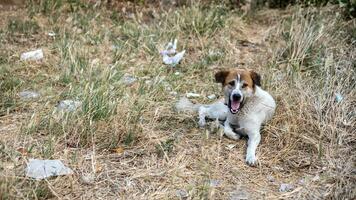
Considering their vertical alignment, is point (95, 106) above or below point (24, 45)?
above

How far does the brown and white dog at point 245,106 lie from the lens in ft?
15.3

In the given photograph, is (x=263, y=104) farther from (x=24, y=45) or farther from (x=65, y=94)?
(x=24, y=45)

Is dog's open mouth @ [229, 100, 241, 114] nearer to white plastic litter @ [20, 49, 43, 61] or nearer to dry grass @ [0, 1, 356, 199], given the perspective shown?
dry grass @ [0, 1, 356, 199]

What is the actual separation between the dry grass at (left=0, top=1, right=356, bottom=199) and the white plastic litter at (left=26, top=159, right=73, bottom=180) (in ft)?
0.19

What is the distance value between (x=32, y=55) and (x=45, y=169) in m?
2.62

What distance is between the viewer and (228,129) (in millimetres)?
4875

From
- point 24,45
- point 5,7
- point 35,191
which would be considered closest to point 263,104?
point 35,191

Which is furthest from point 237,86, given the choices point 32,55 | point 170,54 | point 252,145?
point 32,55

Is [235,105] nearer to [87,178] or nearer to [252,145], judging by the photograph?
[252,145]

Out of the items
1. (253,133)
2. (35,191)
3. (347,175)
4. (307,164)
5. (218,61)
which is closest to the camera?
(35,191)

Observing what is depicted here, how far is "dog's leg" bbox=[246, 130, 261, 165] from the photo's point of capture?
446 cm

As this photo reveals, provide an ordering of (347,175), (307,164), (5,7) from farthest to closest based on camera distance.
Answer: (5,7), (307,164), (347,175)

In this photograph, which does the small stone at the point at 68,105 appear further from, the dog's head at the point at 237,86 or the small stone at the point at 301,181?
the small stone at the point at 301,181

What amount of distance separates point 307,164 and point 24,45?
362 centimetres
